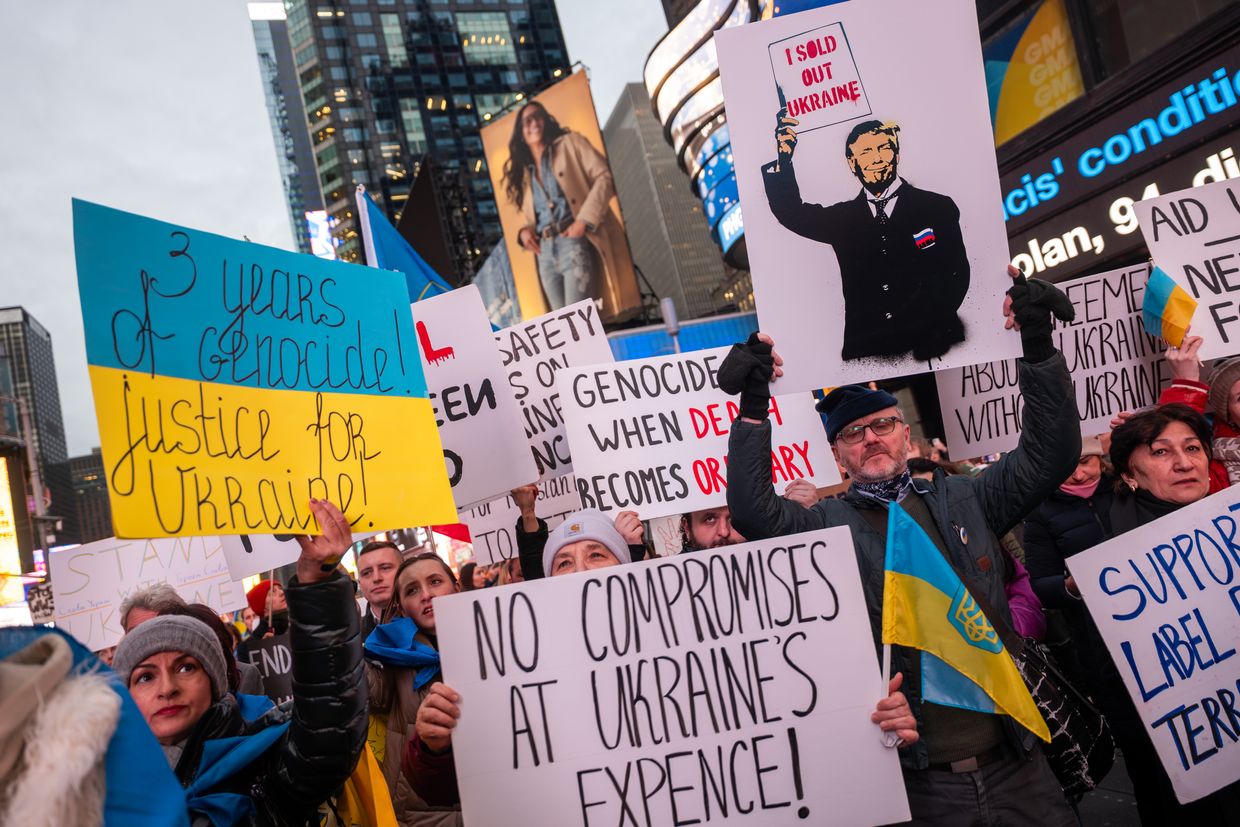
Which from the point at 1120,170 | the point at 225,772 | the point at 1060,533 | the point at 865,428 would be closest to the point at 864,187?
the point at 865,428

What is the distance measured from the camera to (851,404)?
3.23m

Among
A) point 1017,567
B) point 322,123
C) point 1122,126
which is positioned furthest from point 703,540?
point 322,123

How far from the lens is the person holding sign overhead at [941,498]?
2.75 m

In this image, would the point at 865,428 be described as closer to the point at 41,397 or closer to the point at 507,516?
the point at 507,516

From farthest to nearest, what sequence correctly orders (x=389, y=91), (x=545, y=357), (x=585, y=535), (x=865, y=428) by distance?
1. (x=389, y=91)
2. (x=545, y=357)
3. (x=585, y=535)
4. (x=865, y=428)

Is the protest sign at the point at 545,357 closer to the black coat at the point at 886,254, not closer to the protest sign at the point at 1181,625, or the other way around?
the black coat at the point at 886,254

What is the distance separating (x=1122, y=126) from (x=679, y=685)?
9.36 m

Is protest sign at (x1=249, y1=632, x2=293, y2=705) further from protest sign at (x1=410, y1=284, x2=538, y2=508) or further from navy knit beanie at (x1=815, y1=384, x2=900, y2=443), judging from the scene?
navy knit beanie at (x1=815, y1=384, x2=900, y2=443)

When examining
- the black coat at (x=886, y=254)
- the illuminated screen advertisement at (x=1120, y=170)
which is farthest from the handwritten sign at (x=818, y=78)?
the illuminated screen advertisement at (x=1120, y=170)

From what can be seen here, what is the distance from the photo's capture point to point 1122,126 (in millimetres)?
9484

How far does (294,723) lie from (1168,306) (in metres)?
4.18

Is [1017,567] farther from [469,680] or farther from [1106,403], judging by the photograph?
[469,680]

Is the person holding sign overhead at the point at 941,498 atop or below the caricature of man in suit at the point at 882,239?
below

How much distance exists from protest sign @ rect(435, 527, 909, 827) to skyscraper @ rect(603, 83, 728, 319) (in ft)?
348
